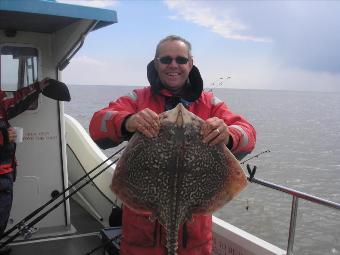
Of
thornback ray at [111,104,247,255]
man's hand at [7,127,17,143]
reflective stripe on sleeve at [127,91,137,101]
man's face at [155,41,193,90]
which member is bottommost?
man's hand at [7,127,17,143]

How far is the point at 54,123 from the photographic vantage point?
575cm

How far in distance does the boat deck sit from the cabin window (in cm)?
182

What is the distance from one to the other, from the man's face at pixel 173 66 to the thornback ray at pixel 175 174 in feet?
1.81

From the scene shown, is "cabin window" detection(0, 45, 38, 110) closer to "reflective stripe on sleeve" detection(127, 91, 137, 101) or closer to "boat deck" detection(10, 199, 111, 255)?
"boat deck" detection(10, 199, 111, 255)

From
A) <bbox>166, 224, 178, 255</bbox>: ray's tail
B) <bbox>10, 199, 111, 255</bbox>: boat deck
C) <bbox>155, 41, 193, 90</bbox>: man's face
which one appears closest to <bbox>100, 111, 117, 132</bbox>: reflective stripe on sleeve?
<bbox>155, 41, 193, 90</bbox>: man's face

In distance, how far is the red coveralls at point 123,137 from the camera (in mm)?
2451

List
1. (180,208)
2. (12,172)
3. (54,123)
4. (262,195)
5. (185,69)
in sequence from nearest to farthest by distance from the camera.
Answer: (180,208) → (185,69) → (12,172) → (54,123) → (262,195)

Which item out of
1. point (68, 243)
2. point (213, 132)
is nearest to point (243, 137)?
point (213, 132)

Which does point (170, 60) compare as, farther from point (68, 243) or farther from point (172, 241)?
point (68, 243)

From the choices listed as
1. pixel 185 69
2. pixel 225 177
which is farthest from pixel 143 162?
pixel 185 69

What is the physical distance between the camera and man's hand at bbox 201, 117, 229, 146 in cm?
209

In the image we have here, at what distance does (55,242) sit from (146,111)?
4.04 m

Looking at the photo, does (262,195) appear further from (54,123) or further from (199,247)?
(199,247)

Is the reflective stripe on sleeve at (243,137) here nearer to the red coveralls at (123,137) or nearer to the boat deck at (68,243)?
the red coveralls at (123,137)
